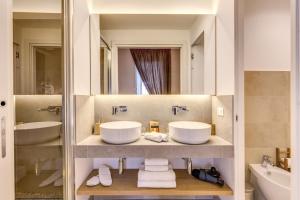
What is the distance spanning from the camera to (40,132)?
6.27 ft

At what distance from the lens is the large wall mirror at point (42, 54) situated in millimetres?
1731

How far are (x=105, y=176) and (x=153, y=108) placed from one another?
0.91 metres

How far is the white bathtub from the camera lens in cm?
204

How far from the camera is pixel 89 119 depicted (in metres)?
2.36

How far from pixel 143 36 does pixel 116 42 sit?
323 millimetres

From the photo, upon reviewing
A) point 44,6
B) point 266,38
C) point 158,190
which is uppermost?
point 44,6

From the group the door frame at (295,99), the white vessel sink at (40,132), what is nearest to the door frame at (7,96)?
the white vessel sink at (40,132)

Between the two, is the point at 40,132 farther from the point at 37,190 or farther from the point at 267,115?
the point at 267,115

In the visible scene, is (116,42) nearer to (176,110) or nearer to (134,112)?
(134,112)

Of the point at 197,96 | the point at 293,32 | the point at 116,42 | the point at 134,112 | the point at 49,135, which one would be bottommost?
the point at 49,135

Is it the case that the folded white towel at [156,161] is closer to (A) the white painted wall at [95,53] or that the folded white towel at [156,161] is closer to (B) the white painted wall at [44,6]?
(A) the white painted wall at [95,53]

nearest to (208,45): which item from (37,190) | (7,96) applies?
(7,96)

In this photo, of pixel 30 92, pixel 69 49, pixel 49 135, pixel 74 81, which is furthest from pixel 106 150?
pixel 69 49

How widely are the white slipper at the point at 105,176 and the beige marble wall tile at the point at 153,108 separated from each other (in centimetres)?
56
